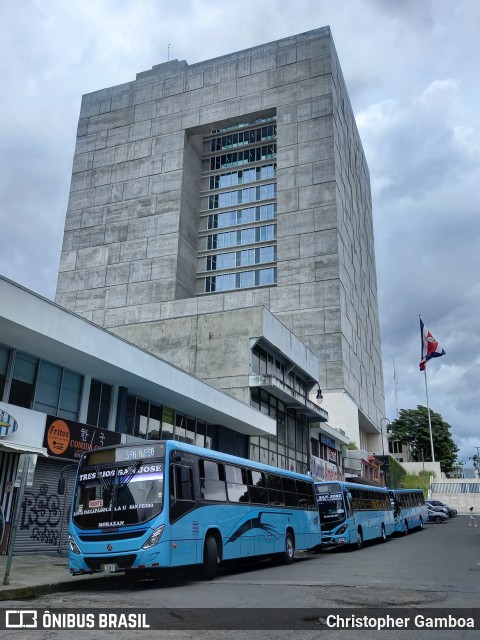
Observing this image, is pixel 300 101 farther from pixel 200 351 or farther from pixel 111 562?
pixel 111 562

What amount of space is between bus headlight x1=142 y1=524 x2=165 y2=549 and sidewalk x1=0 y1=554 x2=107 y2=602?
188 centimetres

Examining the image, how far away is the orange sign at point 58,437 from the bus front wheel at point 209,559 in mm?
7068

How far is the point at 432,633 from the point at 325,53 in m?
77.8

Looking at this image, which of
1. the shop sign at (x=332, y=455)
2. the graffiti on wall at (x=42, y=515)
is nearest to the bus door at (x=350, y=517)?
the graffiti on wall at (x=42, y=515)

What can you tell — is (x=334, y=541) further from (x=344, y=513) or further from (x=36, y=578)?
(x=36, y=578)

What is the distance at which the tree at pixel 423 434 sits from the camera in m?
94.9

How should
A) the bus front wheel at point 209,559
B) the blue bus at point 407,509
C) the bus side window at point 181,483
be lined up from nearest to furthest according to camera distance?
1. the bus side window at point 181,483
2. the bus front wheel at point 209,559
3. the blue bus at point 407,509

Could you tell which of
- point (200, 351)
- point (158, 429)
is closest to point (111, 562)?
point (158, 429)

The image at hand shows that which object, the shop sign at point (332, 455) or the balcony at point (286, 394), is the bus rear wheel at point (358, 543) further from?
the shop sign at point (332, 455)

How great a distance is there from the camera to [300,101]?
243 ft

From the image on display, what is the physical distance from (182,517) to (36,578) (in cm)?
334

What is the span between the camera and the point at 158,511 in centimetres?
1207

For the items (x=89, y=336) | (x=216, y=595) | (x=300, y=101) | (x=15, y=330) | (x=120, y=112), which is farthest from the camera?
(x=120, y=112)

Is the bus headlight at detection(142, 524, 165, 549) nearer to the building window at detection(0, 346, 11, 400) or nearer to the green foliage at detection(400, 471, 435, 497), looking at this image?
the building window at detection(0, 346, 11, 400)
